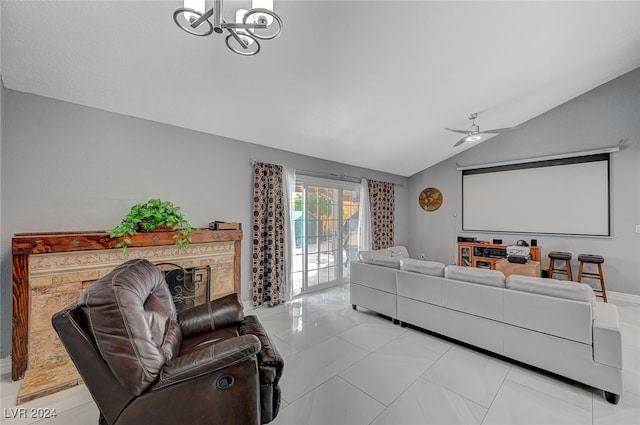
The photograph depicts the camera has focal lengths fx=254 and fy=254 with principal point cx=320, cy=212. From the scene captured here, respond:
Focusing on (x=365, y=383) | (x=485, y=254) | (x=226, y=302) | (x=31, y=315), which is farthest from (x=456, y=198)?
(x=31, y=315)

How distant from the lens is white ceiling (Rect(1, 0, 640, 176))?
1.92 m

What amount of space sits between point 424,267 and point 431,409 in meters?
1.43

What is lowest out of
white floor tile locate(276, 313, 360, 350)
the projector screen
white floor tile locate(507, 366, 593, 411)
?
white floor tile locate(276, 313, 360, 350)

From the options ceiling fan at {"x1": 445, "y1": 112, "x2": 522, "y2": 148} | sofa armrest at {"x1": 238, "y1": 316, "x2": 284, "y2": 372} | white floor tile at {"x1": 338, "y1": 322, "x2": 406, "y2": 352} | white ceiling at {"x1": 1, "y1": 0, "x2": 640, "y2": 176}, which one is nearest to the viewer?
sofa armrest at {"x1": 238, "y1": 316, "x2": 284, "y2": 372}

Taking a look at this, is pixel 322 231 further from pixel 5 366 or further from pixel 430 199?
pixel 5 366

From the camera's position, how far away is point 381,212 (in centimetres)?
575

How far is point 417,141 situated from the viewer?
15.4 ft

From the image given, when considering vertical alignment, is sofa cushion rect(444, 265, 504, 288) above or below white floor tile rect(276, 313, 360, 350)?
above

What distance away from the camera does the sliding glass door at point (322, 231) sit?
169 inches

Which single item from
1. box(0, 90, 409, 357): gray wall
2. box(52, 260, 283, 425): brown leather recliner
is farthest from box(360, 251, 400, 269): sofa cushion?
box(52, 260, 283, 425): brown leather recliner

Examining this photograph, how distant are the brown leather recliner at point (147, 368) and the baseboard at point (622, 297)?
5657 mm

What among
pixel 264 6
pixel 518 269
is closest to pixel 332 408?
pixel 264 6

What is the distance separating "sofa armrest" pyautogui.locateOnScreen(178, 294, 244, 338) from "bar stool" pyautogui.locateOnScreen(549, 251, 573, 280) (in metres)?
5.09

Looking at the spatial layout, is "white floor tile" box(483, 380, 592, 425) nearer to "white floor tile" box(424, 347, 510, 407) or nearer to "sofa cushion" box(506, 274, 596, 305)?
"white floor tile" box(424, 347, 510, 407)
